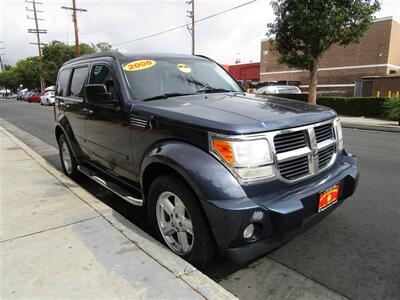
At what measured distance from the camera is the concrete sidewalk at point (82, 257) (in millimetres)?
2418

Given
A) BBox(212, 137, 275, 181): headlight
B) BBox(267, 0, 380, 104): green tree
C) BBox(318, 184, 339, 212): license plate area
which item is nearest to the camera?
BBox(212, 137, 275, 181): headlight

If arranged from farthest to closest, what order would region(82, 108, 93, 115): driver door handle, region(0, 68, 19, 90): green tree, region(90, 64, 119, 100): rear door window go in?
region(0, 68, 19, 90): green tree
region(82, 108, 93, 115): driver door handle
region(90, 64, 119, 100): rear door window

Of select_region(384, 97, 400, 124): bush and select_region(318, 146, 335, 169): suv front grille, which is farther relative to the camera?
select_region(384, 97, 400, 124): bush

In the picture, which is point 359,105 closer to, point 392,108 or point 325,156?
point 392,108

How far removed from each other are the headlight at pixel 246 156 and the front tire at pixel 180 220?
0.42 metres

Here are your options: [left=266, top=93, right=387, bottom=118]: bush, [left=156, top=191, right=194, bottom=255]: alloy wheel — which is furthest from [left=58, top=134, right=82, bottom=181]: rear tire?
[left=266, top=93, right=387, bottom=118]: bush

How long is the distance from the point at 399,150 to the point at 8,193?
8.11 metres

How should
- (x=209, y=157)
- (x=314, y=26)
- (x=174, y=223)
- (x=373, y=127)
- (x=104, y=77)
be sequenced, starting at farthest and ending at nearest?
(x=314, y=26), (x=373, y=127), (x=104, y=77), (x=174, y=223), (x=209, y=157)

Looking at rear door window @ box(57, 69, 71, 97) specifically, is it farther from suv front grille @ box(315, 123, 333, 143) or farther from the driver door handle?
suv front grille @ box(315, 123, 333, 143)

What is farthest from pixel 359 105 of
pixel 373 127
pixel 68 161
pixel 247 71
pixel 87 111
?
pixel 247 71

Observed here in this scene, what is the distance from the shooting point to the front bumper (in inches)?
94.0

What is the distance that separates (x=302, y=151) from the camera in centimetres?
280

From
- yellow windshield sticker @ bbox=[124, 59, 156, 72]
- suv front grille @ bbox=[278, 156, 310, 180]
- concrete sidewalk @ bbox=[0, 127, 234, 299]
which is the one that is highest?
yellow windshield sticker @ bbox=[124, 59, 156, 72]

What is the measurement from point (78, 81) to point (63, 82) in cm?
83
